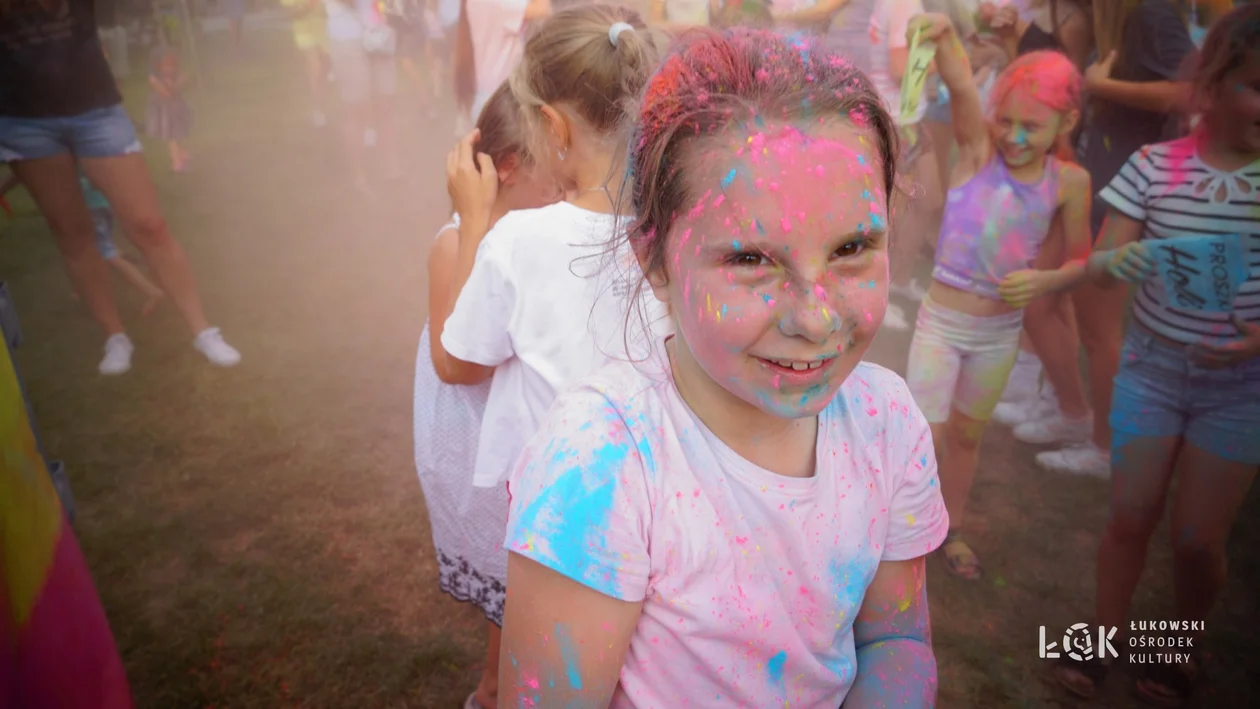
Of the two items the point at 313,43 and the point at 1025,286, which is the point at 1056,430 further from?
the point at 313,43

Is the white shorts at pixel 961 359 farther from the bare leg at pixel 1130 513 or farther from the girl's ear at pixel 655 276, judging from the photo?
the girl's ear at pixel 655 276

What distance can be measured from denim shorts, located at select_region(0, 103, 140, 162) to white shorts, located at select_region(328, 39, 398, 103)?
923 mm

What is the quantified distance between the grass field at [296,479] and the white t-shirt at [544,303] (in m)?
1.08

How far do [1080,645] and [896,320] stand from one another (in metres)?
1.75

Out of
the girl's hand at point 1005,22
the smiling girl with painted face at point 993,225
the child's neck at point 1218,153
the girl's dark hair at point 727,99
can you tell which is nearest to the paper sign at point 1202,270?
the child's neck at point 1218,153

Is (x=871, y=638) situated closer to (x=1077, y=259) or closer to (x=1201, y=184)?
(x=1201, y=184)

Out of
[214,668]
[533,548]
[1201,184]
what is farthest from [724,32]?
[214,668]

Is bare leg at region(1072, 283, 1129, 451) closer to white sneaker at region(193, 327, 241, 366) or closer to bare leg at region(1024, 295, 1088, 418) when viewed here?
Result: bare leg at region(1024, 295, 1088, 418)

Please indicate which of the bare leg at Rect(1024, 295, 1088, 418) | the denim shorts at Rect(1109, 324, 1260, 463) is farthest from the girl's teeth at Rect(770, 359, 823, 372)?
the bare leg at Rect(1024, 295, 1088, 418)

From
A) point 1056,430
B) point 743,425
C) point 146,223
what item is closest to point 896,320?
point 1056,430

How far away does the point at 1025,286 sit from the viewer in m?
2.08

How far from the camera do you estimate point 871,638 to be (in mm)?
1040

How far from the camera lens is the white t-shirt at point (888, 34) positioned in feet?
8.53

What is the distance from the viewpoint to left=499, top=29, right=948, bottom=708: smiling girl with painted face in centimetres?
83
